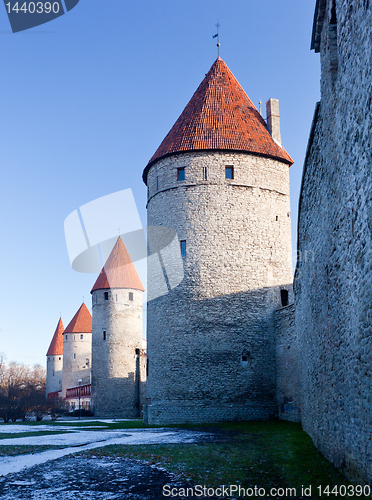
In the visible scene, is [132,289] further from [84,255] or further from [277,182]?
[277,182]

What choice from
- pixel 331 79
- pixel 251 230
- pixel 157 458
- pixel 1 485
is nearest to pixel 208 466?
pixel 157 458

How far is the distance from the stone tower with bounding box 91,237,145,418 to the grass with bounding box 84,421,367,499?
21173 mm

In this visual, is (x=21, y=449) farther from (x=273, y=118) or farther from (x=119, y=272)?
(x=119, y=272)

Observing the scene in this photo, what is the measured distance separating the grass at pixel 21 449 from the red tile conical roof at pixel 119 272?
23.1m

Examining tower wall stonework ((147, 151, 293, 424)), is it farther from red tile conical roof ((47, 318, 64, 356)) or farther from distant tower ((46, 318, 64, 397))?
red tile conical roof ((47, 318, 64, 356))

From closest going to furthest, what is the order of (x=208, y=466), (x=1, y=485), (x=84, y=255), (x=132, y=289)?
1. (x=1, y=485)
2. (x=208, y=466)
3. (x=84, y=255)
4. (x=132, y=289)

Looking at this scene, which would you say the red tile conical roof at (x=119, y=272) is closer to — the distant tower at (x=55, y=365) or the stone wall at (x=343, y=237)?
the distant tower at (x=55, y=365)

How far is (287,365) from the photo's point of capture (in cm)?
1698

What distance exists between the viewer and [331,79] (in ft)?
21.4

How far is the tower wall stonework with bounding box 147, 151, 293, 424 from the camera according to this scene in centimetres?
1770

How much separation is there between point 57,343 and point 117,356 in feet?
79.3

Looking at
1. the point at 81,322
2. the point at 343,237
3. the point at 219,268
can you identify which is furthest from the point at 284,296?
the point at 81,322

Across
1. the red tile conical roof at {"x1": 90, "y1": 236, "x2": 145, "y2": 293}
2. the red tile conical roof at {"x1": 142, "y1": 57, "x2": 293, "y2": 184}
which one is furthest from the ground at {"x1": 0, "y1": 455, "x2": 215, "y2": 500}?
the red tile conical roof at {"x1": 90, "y1": 236, "x2": 145, "y2": 293}

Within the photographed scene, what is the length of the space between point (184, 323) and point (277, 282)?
4.02 metres
